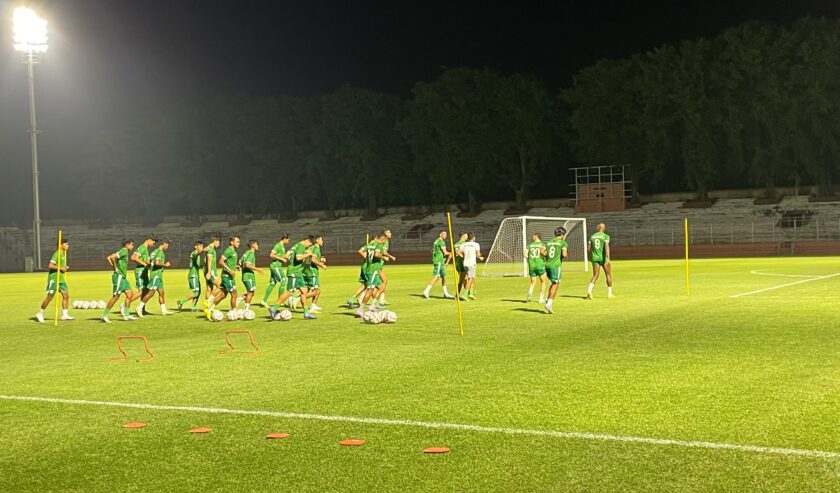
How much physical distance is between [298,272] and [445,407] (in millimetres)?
13383

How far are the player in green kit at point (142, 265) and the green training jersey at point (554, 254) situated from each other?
10142mm

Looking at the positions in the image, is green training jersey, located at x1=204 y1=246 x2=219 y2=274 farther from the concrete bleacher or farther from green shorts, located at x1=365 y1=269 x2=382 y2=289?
the concrete bleacher

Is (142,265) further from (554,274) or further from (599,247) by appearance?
(599,247)

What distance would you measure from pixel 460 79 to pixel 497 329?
255 ft

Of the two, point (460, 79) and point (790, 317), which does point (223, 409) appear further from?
point (460, 79)

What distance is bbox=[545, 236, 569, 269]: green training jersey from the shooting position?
21.1 meters

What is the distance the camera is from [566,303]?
24.3 metres

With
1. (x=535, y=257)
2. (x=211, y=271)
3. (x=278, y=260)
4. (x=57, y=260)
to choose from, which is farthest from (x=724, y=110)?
(x=57, y=260)

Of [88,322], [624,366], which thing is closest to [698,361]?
[624,366]

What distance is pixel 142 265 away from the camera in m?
23.4

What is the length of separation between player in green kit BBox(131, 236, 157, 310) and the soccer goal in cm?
2119

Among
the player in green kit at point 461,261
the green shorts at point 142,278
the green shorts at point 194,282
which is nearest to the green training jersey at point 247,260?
the green shorts at point 194,282

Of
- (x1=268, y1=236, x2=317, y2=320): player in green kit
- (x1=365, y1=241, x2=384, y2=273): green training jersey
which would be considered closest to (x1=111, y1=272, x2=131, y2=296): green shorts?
(x1=268, y1=236, x2=317, y2=320): player in green kit

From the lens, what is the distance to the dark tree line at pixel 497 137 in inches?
2953
